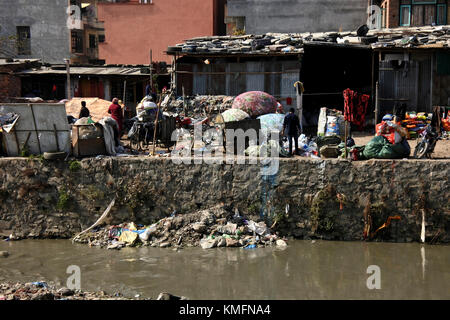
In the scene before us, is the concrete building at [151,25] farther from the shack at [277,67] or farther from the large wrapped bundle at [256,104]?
the large wrapped bundle at [256,104]

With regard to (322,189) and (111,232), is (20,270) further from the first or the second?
(322,189)

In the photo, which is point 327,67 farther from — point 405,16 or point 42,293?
point 42,293

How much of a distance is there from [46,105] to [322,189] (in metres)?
6.92

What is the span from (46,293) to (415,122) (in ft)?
39.7

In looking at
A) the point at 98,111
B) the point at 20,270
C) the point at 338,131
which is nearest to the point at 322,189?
the point at 338,131

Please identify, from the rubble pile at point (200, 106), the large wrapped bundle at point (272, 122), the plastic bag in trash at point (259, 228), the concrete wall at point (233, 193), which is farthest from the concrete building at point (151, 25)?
the plastic bag in trash at point (259, 228)

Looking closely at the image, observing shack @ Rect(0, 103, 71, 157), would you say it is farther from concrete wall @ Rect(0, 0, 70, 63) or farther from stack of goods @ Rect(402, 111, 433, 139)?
concrete wall @ Rect(0, 0, 70, 63)

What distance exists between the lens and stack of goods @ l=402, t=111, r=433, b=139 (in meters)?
17.5

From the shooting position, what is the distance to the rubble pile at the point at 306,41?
1836 centimetres

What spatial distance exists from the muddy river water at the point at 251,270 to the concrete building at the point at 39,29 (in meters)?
18.8

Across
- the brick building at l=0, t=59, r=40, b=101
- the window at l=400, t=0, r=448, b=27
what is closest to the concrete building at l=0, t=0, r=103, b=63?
the brick building at l=0, t=59, r=40, b=101

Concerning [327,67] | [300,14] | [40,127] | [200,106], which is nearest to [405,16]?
[327,67]

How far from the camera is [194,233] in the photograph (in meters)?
13.3

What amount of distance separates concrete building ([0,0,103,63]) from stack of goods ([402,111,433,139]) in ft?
62.9
